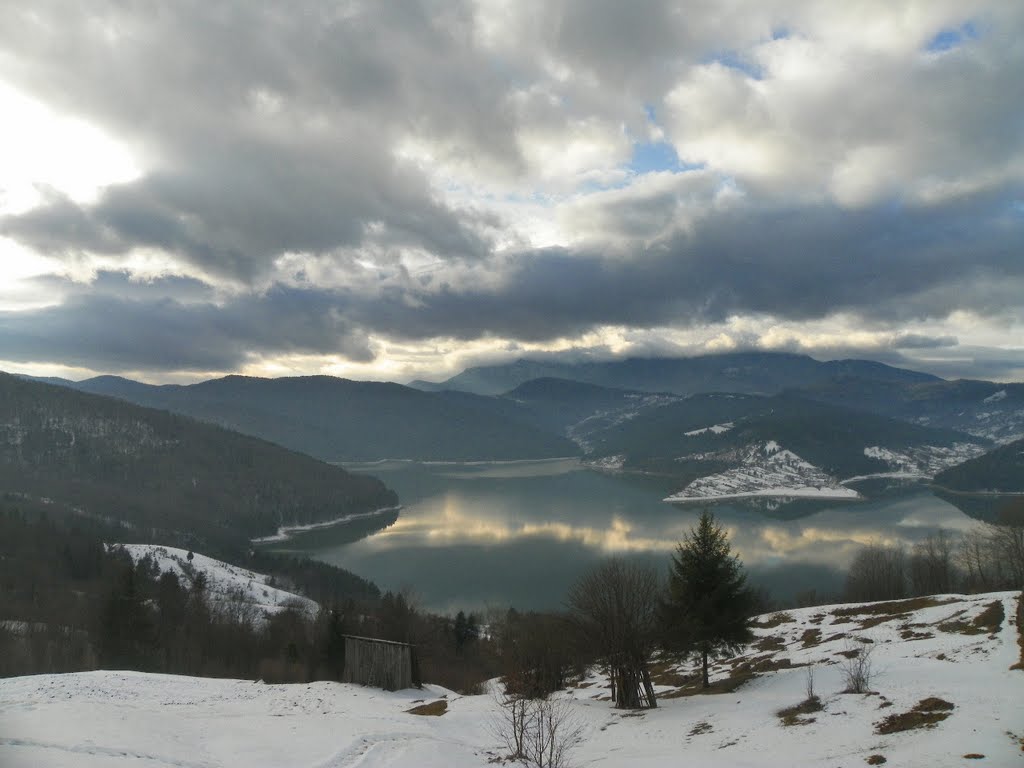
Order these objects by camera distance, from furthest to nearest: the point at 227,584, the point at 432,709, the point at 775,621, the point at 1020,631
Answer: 1. the point at 227,584
2. the point at 775,621
3. the point at 432,709
4. the point at 1020,631

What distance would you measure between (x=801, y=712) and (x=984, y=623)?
13.7 meters

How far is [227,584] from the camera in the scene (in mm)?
74500

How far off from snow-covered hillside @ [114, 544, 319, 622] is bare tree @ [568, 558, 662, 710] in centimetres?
5065

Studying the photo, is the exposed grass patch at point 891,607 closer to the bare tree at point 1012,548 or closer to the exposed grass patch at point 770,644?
the exposed grass patch at point 770,644

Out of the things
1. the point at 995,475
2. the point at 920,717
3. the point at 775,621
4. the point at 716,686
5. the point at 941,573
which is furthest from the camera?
the point at 995,475

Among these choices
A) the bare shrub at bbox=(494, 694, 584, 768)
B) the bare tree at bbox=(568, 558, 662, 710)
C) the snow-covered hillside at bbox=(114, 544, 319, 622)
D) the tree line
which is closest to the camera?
the bare shrub at bbox=(494, 694, 584, 768)

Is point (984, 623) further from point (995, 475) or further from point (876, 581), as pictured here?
point (995, 475)

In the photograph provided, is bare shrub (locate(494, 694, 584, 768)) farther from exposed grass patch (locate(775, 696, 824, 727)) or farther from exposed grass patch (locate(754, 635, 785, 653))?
exposed grass patch (locate(754, 635, 785, 653))

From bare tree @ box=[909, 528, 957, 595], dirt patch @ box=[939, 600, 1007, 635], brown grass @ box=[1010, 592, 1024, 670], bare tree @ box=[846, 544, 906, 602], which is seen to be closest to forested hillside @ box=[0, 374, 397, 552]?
bare tree @ box=[846, 544, 906, 602]

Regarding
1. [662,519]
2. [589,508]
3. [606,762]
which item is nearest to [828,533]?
[662,519]

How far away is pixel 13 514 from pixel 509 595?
83.7 metres

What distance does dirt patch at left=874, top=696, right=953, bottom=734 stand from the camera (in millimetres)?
12023

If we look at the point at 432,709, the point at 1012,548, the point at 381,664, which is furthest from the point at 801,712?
the point at 1012,548

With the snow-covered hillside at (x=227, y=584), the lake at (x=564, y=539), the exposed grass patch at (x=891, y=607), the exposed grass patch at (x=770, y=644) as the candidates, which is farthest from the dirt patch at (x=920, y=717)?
the snow-covered hillside at (x=227, y=584)
